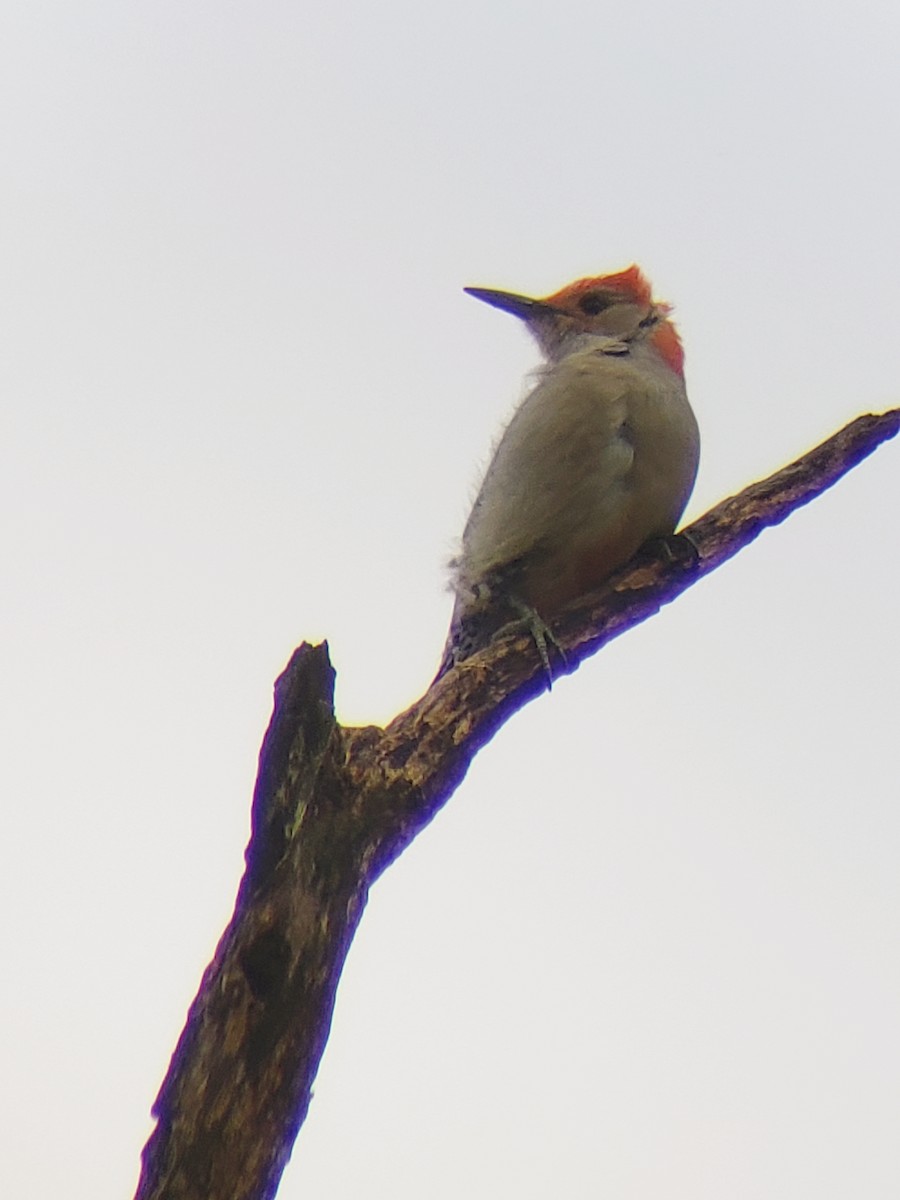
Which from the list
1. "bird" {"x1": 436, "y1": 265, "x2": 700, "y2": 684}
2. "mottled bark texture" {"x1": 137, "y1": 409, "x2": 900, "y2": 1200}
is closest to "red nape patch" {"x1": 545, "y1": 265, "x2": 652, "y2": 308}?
"bird" {"x1": 436, "y1": 265, "x2": 700, "y2": 684}

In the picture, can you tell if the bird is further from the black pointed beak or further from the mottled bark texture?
the mottled bark texture

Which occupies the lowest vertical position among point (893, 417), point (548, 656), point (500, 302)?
point (548, 656)

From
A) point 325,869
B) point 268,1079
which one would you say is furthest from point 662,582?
point 268,1079

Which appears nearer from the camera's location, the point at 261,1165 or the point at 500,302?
the point at 261,1165

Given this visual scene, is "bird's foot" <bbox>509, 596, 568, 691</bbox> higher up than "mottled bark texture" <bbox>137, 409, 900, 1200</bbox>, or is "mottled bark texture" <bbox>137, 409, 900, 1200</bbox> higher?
"bird's foot" <bbox>509, 596, 568, 691</bbox>

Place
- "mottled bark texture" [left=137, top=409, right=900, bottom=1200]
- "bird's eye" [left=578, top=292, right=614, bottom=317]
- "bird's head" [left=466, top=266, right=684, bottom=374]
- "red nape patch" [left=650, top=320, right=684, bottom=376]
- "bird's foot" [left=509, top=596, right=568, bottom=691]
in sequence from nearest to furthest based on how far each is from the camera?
"mottled bark texture" [left=137, top=409, right=900, bottom=1200]
"bird's foot" [left=509, top=596, right=568, bottom=691]
"red nape patch" [left=650, top=320, right=684, bottom=376]
"bird's head" [left=466, top=266, right=684, bottom=374]
"bird's eye" [left=578, top=292, right=614, bottom=317]

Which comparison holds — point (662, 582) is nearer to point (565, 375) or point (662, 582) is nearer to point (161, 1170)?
point (565, 375)

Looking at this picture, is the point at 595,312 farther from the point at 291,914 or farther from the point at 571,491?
the point at 291,914
